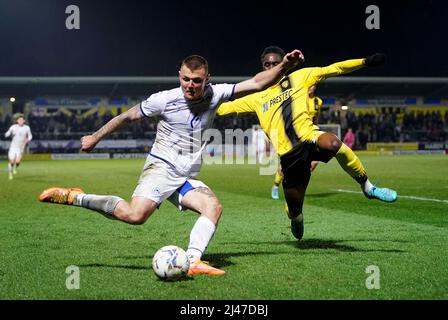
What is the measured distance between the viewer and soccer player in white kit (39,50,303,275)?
224 inches

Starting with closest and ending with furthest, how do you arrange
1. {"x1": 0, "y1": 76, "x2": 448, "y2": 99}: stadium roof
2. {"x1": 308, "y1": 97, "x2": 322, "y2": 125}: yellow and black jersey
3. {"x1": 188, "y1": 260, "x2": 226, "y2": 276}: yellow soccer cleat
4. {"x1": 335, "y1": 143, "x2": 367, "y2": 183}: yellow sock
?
{"x1": 188, "y1": 260, "x2": 226, "y2": 276}: yellow soccer cleat, {"x1": 335, "y1": 143, "x2": 367, "y2": 183}: yellow sock, {"x1": 308, "y1": 97, "x2": 322, "y2": 125}: yellow and black jersey, {"x1": 0, "y1": 76, "x2": 448, "y2": 99}: stadium roof

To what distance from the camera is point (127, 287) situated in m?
5.01

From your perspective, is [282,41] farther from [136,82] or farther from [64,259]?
[64,259]

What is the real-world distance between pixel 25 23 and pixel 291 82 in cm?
3723

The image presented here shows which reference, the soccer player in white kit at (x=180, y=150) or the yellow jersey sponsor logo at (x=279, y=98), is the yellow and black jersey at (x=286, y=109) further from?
the soccer player in white kit at (x=180, y=150)

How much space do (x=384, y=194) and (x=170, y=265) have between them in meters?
3.07

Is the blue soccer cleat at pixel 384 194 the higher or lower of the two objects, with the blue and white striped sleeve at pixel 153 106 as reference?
lower

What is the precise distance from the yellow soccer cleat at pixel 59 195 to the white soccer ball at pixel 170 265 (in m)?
1.21

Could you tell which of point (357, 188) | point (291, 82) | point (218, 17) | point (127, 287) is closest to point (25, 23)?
point (218, 17)

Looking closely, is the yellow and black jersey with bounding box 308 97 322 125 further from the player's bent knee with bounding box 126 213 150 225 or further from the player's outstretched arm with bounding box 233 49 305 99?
the player's bent knee with bounding box 126 213 150 225

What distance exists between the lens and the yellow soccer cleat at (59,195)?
5926 millimetres

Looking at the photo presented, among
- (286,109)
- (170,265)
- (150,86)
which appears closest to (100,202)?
(170,265)

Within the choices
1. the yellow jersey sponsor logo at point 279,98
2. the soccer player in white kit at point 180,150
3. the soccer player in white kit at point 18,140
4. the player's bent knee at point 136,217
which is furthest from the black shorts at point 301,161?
the soccer player in white kit at point 18,140

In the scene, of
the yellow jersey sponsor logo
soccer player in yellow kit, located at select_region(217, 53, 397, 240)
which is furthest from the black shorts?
the yellow jersey sponsor logo
